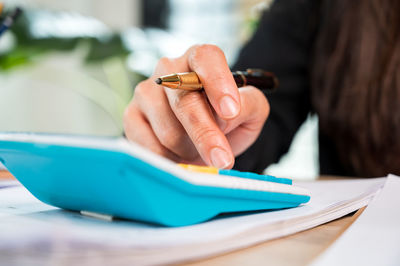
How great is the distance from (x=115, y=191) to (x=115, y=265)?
0.15ft

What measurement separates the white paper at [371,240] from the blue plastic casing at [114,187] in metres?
0.07

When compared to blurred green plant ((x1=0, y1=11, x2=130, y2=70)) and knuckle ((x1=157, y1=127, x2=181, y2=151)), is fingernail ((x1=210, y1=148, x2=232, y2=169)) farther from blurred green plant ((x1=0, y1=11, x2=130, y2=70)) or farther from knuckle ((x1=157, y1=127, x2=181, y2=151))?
blurred green plant ((x1=0, y1=11, x2=130, y2=70))

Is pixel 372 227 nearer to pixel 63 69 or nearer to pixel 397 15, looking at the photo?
pixel 397 15

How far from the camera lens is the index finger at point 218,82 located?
38 cm

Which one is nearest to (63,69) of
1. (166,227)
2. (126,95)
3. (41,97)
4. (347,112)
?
(41,97)

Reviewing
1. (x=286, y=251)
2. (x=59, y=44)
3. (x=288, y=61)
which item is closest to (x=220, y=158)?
(x=286, y=251)

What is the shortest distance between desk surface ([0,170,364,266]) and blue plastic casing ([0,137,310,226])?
0.04m

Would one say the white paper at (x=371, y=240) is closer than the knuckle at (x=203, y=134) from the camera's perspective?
Yes

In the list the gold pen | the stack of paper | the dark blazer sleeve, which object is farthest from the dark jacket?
the stack of paper

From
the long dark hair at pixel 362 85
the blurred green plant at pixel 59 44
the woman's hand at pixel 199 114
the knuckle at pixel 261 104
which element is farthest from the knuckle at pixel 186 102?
the blurred green plant at pixel 59 44

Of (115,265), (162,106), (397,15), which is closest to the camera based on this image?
(115,265)

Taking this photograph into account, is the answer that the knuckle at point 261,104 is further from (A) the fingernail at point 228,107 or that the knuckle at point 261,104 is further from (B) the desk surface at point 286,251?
(B) the desk surface at point 286,251

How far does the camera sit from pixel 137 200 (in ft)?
0.75

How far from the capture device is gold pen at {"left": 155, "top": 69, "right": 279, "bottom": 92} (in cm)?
36
